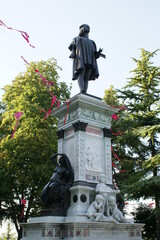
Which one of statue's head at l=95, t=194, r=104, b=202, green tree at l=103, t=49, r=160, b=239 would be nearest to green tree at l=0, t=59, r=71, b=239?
green tree at l=103, t=49, r=160, b=239

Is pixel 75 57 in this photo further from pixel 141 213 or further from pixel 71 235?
pixel 141 213

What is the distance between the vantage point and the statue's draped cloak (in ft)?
36.1

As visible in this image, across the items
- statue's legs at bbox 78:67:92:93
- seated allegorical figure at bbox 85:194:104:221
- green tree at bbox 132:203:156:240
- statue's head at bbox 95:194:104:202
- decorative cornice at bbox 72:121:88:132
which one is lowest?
green tree at bbox 132:203:156:240

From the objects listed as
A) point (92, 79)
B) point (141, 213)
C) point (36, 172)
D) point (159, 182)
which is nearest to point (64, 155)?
point (92, 79)

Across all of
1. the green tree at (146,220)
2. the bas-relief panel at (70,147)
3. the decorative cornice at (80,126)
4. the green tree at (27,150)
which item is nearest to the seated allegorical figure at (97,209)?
the bas-relief panel at (70,147)

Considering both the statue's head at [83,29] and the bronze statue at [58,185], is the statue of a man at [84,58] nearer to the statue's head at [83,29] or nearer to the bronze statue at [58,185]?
the statue's head at [83,29]

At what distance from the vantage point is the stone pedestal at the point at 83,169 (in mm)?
8109

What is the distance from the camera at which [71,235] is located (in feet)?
25.9

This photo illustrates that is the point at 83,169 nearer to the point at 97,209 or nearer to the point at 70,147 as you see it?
the point at 70,147

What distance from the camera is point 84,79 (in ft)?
36.9

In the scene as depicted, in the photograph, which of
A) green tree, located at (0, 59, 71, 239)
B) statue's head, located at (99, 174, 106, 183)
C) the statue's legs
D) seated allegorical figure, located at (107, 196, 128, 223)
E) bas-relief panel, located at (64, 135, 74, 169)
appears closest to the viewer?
seated allegorical figure, located at (107, 196, 128, 223)

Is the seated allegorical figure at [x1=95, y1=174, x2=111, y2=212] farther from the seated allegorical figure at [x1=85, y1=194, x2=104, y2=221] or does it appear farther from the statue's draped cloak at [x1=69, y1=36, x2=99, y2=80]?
the statue's draped cloak at [x1=69, y1=36, x2=99, y2=80]

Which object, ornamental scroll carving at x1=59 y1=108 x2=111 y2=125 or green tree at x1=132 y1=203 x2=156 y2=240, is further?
green tree at x1=132 y1=203 x2=156 y2=240

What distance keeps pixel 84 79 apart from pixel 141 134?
20.0ft
